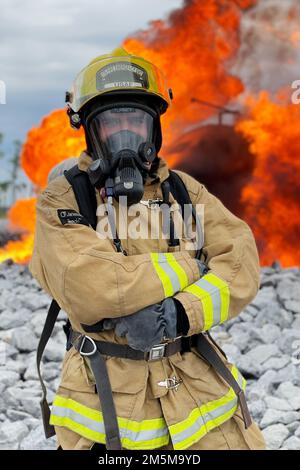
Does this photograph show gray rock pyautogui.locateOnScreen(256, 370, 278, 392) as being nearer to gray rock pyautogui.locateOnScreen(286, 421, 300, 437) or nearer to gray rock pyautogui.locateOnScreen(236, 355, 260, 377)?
gray rock pyautogui.locateOnScreen(236, 355, 260, 377)

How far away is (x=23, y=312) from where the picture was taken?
7.46 metres

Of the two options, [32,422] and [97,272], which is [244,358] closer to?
[32,422]

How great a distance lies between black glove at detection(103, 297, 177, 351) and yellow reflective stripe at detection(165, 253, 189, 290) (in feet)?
0.37

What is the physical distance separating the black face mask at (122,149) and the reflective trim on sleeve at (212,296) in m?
0.45

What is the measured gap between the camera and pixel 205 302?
2469mm

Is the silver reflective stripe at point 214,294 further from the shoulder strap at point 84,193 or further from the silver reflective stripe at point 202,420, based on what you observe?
the shoulder strap at point 84,193

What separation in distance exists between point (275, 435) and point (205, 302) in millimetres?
2330

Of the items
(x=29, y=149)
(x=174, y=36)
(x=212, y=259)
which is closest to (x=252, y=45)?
(x=174, y=36)

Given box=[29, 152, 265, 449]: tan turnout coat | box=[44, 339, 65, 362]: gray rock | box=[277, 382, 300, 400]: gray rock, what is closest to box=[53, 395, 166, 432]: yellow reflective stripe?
box=[29, 152, 265, 449]: tan turnout coat

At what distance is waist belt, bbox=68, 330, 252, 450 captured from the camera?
2432mm

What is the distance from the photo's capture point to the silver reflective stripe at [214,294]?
2.50 metres

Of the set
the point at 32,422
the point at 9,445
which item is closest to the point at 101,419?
the point at 9,445

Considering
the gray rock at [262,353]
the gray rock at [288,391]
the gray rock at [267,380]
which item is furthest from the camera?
the gray rock at [262,353]

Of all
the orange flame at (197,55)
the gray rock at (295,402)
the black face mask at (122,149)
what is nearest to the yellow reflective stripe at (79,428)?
the black face mask at (122,149)
